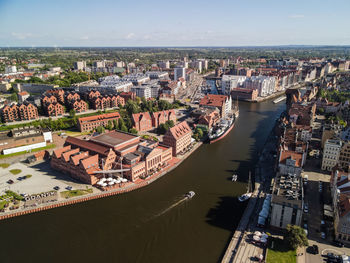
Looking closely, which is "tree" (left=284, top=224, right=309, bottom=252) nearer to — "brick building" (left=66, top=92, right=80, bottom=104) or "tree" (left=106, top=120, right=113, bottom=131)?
"tree" (left=106, top=120, right=113, bottom=131)

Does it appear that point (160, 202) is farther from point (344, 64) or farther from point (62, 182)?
point (344, 64)

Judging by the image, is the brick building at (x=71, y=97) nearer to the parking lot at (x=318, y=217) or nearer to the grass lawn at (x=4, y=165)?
the grass lawn at (x=4, y=165)

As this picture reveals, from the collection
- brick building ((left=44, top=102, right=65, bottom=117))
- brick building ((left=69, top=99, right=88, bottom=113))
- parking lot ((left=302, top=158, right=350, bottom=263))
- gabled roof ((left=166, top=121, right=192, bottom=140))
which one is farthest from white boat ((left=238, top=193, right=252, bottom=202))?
brick building ((left=44, top=102, right=65, bottom=117))

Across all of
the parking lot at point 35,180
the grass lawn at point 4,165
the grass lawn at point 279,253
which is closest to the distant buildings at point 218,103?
the parking lot at point 35,180

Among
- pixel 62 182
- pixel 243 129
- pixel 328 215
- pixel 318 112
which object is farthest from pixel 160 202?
pixel 318 112

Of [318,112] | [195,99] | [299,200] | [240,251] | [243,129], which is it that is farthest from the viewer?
[195,99]

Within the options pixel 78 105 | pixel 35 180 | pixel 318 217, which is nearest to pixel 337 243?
pixel 318 217
